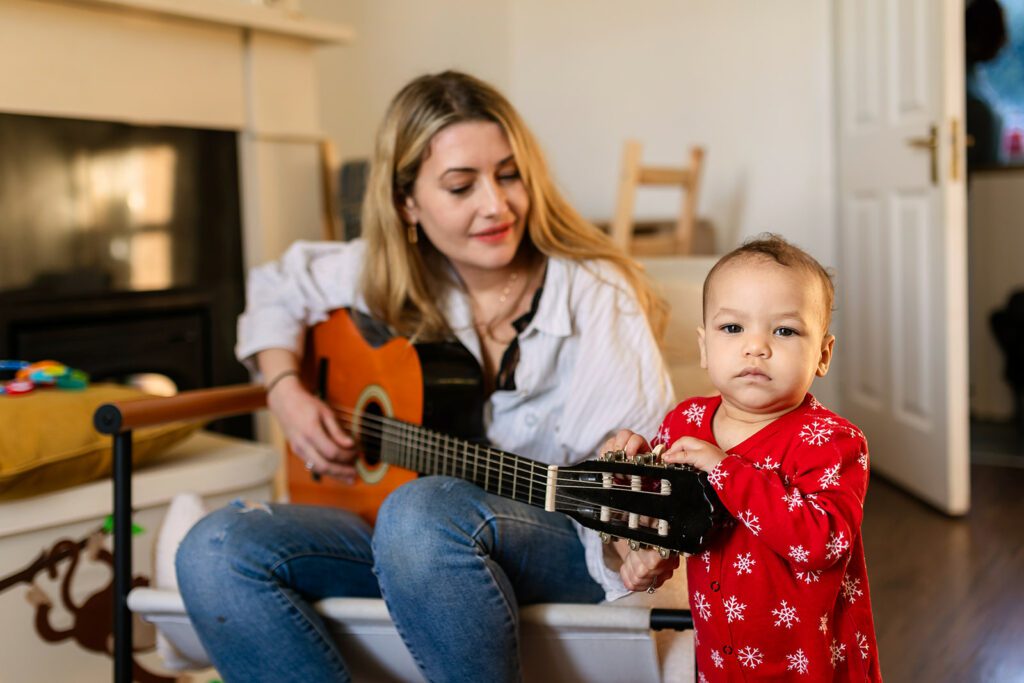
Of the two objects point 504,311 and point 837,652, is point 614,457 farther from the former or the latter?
A: point 504,311

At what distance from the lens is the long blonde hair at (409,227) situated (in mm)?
1356

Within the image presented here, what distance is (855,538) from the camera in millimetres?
847

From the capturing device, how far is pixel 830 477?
0.83 meters

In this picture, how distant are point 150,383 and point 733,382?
1.93 m

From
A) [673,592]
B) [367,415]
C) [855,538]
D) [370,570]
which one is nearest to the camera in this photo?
[855,538]

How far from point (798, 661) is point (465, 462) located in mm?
470

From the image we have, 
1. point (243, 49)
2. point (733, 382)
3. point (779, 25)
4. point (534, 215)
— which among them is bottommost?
point (733, 382)

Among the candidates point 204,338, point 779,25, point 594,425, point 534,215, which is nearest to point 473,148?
point 534,215

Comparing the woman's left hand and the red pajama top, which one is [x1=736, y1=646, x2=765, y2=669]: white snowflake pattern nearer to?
the red pajama top

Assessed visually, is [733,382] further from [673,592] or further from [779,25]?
[779,25]

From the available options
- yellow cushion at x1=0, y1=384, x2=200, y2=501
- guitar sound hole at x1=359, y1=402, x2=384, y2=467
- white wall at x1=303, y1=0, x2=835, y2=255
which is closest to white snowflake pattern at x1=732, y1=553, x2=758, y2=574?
guitar sound hole at x1=359, y1=402, x2=384, y2=467

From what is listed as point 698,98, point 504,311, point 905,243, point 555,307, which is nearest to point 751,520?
point 555,307

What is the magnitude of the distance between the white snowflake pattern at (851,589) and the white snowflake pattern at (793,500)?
0.12 meters

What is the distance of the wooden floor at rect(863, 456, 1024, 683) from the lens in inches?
70.1
